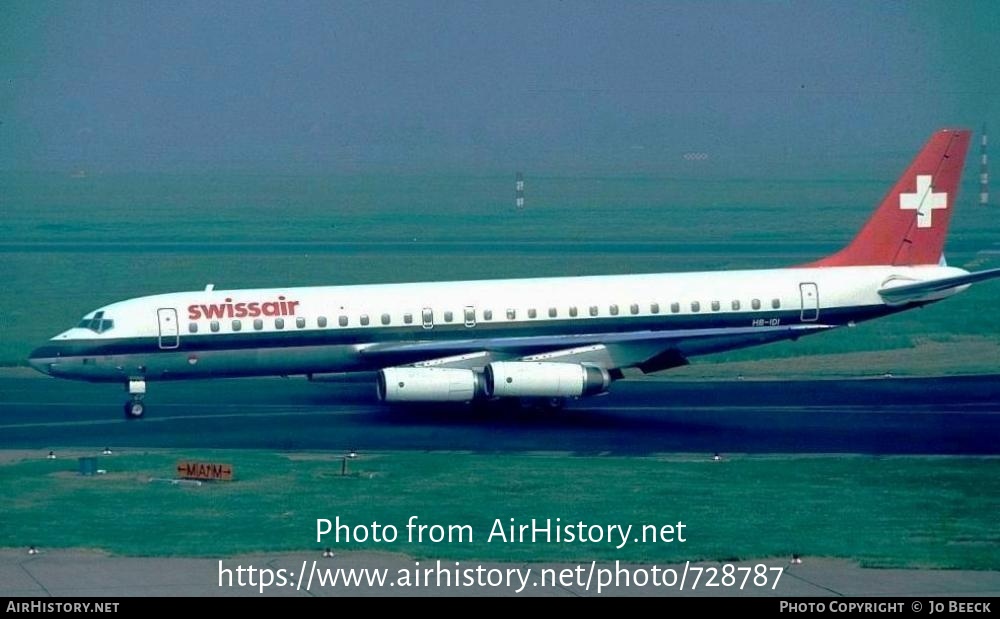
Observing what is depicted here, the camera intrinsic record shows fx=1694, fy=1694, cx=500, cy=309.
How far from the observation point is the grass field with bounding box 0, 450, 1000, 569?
2464 cm

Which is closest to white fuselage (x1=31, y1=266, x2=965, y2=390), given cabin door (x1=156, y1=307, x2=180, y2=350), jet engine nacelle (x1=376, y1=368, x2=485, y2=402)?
cabin door (x1=156, y1=307, x2=180, y2=350)

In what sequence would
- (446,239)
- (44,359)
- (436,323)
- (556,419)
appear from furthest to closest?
(446,239), (436,323), (44,359), (556,419)

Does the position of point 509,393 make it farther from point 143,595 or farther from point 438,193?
point 438,193

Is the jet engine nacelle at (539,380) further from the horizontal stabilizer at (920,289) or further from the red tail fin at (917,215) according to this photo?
the red tail fin at (917,215)

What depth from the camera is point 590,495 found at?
1139 inches

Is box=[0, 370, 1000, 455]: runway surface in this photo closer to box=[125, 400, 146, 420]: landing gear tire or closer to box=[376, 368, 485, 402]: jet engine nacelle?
box=[125, 400, 146, 420]: landing gear tire

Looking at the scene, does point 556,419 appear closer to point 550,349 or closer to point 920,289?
point 550,349

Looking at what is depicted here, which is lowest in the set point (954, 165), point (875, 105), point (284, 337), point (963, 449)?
point (963, 449)

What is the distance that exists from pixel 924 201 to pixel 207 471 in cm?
2327

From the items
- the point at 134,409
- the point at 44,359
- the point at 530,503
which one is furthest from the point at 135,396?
the point at 530,503

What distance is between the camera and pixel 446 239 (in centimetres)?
10106

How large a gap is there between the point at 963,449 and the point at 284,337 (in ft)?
A: 51.7

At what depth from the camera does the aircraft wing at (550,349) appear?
40.3 meters
